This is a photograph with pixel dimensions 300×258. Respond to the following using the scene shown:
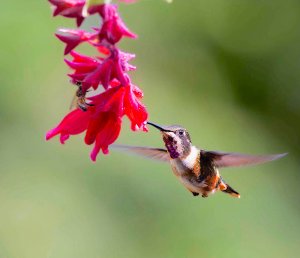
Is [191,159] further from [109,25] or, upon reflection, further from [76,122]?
[109,25]

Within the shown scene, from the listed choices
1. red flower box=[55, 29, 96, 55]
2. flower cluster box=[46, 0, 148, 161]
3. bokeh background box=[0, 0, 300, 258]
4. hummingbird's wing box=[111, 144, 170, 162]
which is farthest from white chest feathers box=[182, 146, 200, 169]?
bokeh background box=[0, 0, 300, 258]

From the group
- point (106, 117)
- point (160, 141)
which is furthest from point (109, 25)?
point (160, 141)

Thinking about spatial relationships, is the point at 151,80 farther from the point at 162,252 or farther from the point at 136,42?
the point at 162,252

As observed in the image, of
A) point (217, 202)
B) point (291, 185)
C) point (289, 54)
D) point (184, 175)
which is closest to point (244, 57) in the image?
point (289, 54)

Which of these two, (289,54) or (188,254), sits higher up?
(289,54)

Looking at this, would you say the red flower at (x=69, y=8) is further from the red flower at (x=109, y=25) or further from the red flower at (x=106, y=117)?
the red flower at (x=106, y=117)

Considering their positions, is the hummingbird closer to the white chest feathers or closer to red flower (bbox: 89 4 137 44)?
the white chest feathers
